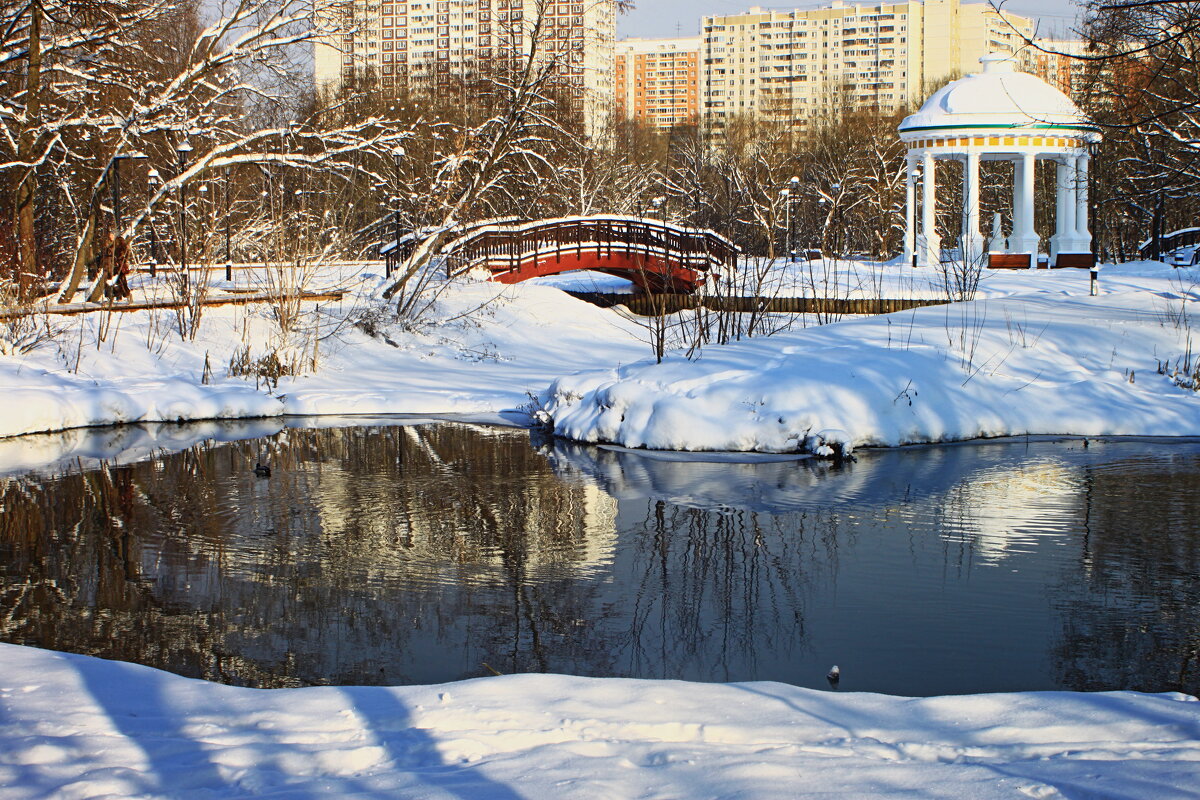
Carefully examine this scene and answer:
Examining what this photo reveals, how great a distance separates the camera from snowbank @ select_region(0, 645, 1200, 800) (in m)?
3.97

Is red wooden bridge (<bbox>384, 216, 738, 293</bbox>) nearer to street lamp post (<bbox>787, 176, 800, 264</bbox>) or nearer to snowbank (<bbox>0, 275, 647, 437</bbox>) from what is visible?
snowbank (<bbox>0, 275, 647, 437</bbox>)

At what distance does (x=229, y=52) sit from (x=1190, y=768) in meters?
20.9

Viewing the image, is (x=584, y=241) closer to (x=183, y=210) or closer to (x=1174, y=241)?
(x=183, y=210)

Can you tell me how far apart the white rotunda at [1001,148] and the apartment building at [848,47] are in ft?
230

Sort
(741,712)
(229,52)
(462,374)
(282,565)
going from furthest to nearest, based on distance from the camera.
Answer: (229,52) → (462,374) → (282,565) → (741,712)

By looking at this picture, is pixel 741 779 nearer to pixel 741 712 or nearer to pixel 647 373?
pixel 741 712

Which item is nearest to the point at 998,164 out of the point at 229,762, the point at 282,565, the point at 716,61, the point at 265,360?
the point at 265,360

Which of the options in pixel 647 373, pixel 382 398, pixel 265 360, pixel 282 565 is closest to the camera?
pixel 282 565

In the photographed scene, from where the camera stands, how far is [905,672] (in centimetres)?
553

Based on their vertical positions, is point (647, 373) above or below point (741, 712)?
above

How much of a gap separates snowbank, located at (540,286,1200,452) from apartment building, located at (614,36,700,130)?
105 metres

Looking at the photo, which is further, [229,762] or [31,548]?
[31,548]

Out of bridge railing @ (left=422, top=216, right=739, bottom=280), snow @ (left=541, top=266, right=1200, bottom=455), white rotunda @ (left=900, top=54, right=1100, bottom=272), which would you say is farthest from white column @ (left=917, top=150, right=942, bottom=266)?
snow @ (left=541, top=266, right=1200, bottom=455)

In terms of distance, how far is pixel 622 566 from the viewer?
24.9 ft
